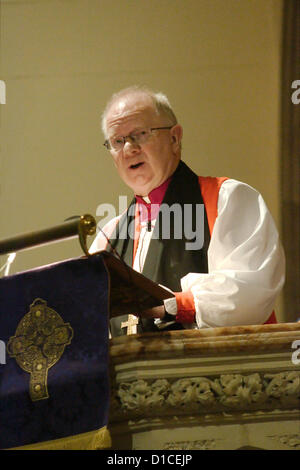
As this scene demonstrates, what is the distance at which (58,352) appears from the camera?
2.77 metres

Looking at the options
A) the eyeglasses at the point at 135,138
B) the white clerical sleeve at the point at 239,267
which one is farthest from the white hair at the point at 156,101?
the white clerical sleeve at the point at 239,267

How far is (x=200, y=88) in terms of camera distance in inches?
282

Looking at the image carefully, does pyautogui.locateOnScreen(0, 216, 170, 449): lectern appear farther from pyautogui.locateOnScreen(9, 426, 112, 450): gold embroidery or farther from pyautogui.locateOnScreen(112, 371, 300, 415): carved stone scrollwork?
pyautogui.locateOnScreen(112, 371, 300, 415): carved stone scrollwork

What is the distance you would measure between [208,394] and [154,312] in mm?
595

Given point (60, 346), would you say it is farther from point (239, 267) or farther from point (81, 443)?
point (239, 267)

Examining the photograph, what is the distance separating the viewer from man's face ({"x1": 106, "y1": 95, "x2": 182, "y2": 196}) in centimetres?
448

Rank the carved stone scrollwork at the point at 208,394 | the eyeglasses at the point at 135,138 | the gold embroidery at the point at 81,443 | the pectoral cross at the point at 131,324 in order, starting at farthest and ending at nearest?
the eyeglasses at the point at 135,138
the pectoral cross at the point at 131,324
the carved stone scrollwork at the point at 208,394
the gold embroidery at the point at 81,443

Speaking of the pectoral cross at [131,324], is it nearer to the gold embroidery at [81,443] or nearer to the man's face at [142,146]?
the man's face at [142,146]

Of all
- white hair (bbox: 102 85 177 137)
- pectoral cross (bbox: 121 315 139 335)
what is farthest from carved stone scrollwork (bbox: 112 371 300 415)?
white hair (bbox: 102 85 177 137)

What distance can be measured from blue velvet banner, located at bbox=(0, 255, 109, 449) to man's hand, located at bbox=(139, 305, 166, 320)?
0.48 m

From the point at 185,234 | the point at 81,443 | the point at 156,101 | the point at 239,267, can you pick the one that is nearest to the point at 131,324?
the point at 185,234

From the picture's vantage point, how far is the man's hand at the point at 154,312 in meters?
3.22

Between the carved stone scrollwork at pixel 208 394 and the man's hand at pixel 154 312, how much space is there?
0.51 metres

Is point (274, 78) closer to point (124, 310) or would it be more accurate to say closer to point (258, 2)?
point (258, 2)
